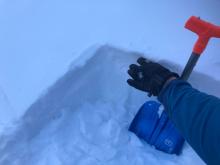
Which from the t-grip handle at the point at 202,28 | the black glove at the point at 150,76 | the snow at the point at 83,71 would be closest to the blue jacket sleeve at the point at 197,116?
the black glove at the point at 150,76

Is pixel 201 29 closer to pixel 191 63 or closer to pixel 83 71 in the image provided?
pixel 191 63

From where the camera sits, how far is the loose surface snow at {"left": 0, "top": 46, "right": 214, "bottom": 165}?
3.19ft

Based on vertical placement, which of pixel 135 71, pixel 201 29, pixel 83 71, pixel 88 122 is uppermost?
pixel 201 29

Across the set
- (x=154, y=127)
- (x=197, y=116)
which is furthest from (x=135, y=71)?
(x=154, y=127)

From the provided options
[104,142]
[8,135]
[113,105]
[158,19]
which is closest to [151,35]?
[158,19]

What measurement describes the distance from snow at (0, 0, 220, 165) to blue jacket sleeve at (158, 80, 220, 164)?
0.39m

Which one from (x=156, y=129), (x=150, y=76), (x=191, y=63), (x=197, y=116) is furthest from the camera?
(x=156, y=129)

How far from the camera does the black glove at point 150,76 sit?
81 centimetres

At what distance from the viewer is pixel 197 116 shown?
635mm

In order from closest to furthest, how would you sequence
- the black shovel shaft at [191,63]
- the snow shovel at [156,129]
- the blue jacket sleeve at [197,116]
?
1. the blue jacket sleeve at [197,116]
2. the black shovel shaft at [191,63]
3. the snow shovel at [156,129]

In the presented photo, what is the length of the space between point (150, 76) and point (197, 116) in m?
0.24

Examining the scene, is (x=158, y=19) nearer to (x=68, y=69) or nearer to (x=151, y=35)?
(x=151, y=35)

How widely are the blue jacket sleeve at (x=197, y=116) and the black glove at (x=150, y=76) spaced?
0.05 metres

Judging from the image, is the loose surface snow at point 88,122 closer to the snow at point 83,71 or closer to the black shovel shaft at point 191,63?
the snow at point 83,71
